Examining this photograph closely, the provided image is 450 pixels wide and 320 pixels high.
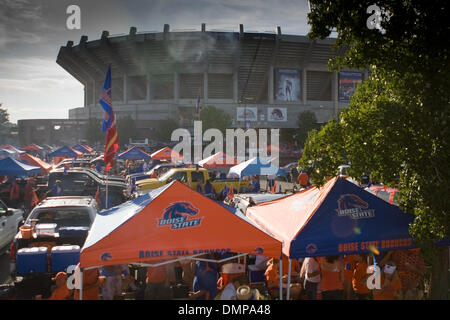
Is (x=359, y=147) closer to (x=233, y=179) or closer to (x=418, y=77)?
(x=418, y=77)

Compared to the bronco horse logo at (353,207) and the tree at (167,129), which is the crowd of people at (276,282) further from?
the tree at (167,129)

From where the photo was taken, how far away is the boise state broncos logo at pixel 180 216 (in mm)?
5585

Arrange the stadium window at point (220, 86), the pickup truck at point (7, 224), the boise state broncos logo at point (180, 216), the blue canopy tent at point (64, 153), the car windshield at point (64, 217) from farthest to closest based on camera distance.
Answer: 1. the stadium window at point (220, 86)
2. the blue canopy tent at point (64, 153)
3. the pickup truck at point (7, 224)
4. the car windshield at point (64, 217)
5. the boise state broncos logo at point (180, 216)

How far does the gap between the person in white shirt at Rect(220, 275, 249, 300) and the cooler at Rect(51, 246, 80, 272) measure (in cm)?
295

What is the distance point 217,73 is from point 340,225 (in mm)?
66319

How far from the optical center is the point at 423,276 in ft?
22.2

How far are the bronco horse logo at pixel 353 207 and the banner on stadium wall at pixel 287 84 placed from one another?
213ft

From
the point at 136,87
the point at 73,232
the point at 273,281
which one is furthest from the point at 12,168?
the point at 136,87

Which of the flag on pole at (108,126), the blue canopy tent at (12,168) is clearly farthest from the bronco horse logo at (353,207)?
the blue canopy tent at (12,168)

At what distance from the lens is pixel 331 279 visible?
6379 mm

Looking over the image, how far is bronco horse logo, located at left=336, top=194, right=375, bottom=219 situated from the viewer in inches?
243

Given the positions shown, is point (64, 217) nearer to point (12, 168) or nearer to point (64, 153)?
point (12, 168)

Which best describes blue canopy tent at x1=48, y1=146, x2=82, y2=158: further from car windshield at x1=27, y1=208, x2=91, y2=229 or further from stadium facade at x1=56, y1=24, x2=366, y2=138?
stadium facade at x1=56, y1=24, x2=366, y2=138
